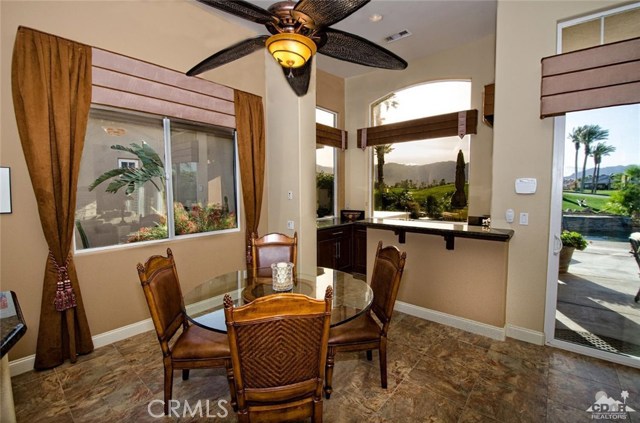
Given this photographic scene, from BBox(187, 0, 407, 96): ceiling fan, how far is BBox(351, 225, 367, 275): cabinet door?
130 inches

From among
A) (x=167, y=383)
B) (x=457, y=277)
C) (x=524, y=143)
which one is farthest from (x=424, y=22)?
(x=167, y=383)

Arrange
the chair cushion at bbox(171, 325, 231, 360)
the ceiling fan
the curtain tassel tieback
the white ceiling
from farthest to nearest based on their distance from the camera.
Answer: the white ceiling
the curtain tassel tieback
the chair cushion at bbox(171, 325, 231, 360)
the ceiling fan

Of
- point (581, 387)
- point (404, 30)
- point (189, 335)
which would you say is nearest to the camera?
point (189, 335)

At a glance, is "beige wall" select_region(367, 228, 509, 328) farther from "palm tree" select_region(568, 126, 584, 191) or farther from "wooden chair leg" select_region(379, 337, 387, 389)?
"wooden chair leg" select_region(379, 337, 387, 389)

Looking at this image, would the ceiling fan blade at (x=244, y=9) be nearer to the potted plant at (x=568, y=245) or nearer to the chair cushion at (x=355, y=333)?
the chair cushion at (x=355, y=333)

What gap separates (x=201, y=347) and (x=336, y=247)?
10.3ft

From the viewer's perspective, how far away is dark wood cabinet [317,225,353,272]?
179 inches

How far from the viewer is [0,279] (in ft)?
7.40

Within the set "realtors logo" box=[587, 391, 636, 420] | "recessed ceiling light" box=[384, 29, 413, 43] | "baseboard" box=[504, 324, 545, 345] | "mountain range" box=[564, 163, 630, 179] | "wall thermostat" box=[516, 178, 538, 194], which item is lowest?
"realtors logo" box=[587, 391, 636, 420]

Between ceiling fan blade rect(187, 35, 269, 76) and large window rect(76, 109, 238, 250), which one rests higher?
ceiling fan blade rect(187, 35, 269, 76)

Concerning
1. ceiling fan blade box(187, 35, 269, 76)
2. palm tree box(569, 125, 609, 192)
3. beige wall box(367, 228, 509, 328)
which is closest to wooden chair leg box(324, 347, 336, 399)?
beige wall box(367, 228, 509, 328)

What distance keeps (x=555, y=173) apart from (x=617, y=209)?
1.80ft

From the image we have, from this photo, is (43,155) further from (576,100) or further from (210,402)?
(576,100)

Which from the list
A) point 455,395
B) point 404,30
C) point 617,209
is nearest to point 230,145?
point 404,30
